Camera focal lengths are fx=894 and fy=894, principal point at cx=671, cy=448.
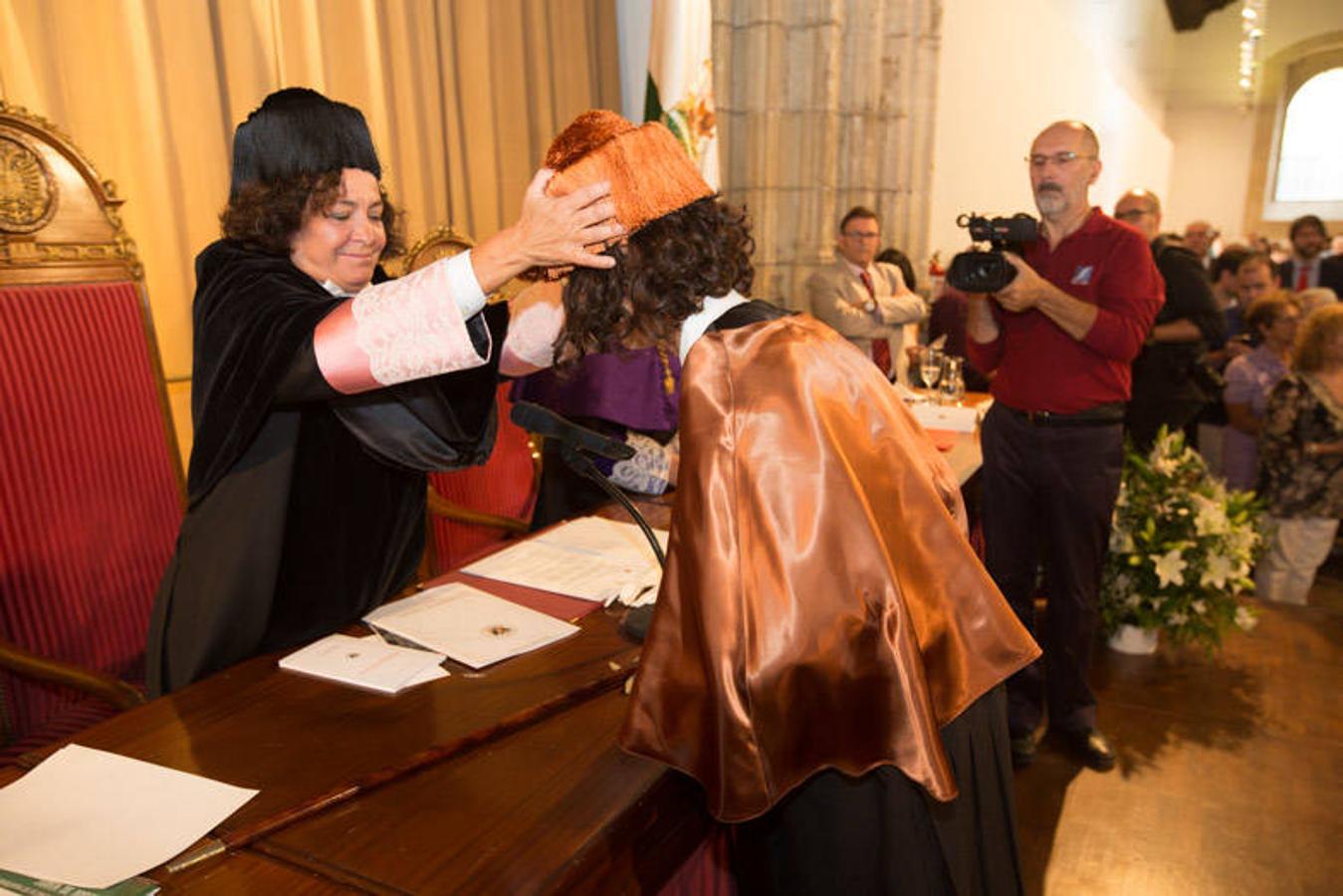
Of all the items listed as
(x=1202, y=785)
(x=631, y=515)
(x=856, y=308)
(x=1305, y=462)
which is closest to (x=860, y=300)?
(x=856, y=308)

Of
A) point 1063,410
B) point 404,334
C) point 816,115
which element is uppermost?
point 816,115

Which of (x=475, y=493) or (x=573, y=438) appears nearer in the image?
(x=573, y=438)

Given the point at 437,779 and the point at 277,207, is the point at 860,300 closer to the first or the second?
the point at 277,207

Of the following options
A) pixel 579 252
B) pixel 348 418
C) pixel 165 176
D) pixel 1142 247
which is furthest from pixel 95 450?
pixel 1142 247

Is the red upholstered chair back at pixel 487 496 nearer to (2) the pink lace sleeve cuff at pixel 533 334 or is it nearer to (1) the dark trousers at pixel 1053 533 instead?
(2) the pink lace sleeve cuff at pixel 533 334

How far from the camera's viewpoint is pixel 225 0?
9.43 feet

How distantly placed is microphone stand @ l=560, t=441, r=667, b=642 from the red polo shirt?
1648 mm

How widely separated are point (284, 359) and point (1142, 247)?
2.42 m

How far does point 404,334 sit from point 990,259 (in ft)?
6.14

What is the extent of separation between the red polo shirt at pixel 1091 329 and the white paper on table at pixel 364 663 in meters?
2.02

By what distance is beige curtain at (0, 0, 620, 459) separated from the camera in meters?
2.55

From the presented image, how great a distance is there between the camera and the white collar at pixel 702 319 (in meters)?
1.27

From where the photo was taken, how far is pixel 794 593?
1.07 metres

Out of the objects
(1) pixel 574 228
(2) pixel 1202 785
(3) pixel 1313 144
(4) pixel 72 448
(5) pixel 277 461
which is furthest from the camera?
(3) pixel 1313 144
